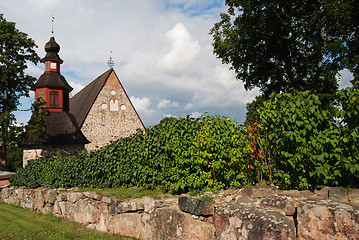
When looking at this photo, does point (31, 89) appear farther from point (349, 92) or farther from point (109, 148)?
point (349, 92)

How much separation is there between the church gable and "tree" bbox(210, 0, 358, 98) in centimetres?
1051

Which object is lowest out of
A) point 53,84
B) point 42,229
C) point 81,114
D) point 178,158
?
point 42,229

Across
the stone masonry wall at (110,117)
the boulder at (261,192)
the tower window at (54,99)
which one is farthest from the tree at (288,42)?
the tower window at (54,99)

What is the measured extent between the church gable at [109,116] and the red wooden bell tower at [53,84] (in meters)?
2.17

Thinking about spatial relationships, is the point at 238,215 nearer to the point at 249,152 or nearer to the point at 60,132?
the point at 249,152

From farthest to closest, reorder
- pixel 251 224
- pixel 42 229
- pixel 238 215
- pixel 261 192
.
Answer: pixel 42 229 < pixel 261 192 < pixel 238 215 < pixel 251 224

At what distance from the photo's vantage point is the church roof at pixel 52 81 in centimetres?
2133

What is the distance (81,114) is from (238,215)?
21.1 meters

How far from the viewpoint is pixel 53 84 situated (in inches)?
842

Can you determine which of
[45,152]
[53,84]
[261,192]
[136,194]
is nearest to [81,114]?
[53,84]

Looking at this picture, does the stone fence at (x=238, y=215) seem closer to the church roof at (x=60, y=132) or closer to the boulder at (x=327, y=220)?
the boulder at (x=327, y=220)

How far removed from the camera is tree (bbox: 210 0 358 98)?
14625 millimetres

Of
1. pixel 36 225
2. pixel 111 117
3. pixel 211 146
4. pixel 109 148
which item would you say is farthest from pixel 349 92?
pixel 111 117

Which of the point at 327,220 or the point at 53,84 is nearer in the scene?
the point at 327,220
